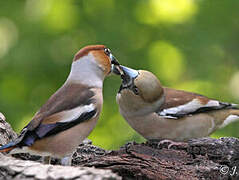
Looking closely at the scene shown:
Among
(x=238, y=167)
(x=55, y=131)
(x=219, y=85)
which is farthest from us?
(x=219, y=85)

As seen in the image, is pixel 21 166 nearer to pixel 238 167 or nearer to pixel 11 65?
pixel 238 167

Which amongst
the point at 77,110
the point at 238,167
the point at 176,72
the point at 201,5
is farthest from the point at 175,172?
the point at 201,5

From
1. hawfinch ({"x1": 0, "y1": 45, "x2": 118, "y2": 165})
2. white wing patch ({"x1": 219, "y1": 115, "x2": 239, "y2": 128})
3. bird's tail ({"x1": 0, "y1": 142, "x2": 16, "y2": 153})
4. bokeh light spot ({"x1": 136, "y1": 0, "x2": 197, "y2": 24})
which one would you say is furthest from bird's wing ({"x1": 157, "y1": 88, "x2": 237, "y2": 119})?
bokeh light spot ({"x1": 136, "y1": 0, "x2": 197, "y2": 24})

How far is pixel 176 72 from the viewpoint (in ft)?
24.3

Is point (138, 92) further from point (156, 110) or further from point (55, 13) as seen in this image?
point (55, 13)

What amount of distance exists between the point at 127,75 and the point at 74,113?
98 centimetres

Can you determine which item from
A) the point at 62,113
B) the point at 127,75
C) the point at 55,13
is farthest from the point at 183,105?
the point at 55,13

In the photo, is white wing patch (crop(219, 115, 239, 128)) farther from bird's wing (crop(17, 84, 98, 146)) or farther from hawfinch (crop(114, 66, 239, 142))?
bird's wing (crop(17, 84, 98, 146))

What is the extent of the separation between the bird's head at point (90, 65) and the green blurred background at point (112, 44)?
219 cm

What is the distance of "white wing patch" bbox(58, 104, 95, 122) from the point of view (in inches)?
169

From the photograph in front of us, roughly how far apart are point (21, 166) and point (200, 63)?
15.7ft

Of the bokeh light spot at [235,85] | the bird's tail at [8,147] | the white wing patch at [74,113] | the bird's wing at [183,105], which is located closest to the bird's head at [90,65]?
the white wing patch at [74,113]

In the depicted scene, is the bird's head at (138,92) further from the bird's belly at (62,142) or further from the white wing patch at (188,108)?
the bird's belly at (62,142)

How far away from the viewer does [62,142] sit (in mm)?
4246
